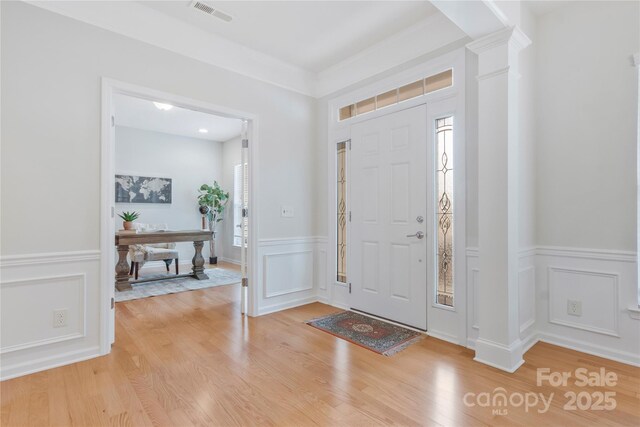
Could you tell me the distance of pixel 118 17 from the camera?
105 inches

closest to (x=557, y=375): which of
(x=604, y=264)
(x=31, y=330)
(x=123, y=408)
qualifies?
(x=604, y=264)

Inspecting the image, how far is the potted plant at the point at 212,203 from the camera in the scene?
279 inches

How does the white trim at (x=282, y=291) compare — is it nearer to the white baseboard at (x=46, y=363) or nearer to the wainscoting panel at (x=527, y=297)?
the white baseboard at (x=46, y=363)

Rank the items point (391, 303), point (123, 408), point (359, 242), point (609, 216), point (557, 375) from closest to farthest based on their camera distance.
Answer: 1. point (123, 408)
2. point (557, 375)
3. point (609, 216)
4. point (391, 303)
5. point (359, 242)

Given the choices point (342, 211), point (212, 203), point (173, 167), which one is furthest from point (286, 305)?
point (173, 167)

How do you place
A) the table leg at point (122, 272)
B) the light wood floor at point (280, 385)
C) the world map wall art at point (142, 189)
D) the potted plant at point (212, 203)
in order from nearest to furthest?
1. the light wood floor at point (280, 385)
2. the table leg at point (122, 272)
3. the world map wall art at point (142, 189)
4. the potted plant at point (212, 203)

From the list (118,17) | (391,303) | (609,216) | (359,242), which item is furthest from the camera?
(359,242)

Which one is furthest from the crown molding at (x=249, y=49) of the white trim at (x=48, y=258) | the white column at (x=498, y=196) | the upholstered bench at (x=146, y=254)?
the upholstered bench at (x=146, y=254)

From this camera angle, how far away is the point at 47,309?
7.75 feet

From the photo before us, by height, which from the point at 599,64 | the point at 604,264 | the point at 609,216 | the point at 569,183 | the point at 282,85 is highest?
the point at 282,85

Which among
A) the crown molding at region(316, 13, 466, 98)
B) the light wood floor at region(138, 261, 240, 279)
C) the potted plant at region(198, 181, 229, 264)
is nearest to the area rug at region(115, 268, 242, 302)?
the light wood floor at region(138, 261, 240, 279)

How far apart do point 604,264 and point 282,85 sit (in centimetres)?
346

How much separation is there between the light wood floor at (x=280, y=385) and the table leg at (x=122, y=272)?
1.92 meters

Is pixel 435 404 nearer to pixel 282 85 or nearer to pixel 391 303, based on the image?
pixel 391 303
